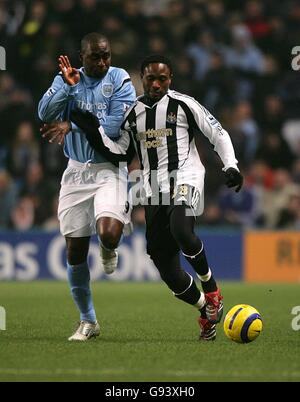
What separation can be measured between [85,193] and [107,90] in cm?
79

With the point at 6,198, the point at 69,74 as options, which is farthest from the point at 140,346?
the point at 6,198

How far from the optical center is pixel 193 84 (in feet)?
49.2

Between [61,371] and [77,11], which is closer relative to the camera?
[61,371]

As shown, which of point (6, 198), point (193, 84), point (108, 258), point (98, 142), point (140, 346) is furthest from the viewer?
point (193, 84)

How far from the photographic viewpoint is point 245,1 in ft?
54.7

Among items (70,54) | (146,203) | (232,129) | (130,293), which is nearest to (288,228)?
(232,129)

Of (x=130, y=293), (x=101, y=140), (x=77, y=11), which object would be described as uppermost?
(x=77, y=11)

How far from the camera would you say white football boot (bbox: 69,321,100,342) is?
7.32m

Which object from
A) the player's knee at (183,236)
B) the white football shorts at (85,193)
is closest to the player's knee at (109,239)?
the white football shorts at (85,193)

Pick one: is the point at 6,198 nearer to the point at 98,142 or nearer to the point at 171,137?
the point at 98,142

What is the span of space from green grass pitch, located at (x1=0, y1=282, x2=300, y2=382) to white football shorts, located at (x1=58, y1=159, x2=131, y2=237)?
2.85 feet

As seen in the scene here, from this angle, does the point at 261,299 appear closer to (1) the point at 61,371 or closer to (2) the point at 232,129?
(2) the point at 232,129

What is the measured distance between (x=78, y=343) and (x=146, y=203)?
1.16 meters
